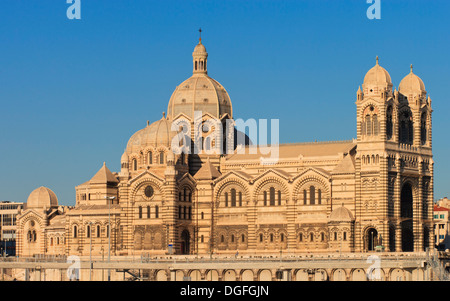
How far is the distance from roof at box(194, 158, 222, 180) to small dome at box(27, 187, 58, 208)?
27.4m

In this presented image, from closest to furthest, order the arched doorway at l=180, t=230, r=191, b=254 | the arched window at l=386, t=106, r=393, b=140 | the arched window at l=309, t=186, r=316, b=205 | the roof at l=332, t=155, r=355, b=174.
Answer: the roof at l=332, t=155, r=355, b=174
the arched window at l=386, t=106, r=393, b=140
the arched window at l=309, t=186, r=316, b=205
the arched doorway at l=180, t=230, r=191, b=254

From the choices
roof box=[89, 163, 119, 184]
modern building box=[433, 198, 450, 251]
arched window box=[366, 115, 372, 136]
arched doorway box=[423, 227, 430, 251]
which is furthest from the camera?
modern building box=[433, 198, 450, 251]

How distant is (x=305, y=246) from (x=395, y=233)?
410 inches

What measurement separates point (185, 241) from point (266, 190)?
38.8 ft

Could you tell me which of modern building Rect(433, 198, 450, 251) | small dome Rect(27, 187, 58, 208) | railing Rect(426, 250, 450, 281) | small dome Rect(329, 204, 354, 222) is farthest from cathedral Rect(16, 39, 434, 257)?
modern building Rect(433, 198, 450, 251)

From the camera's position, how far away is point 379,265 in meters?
118

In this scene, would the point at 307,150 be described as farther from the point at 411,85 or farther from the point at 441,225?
the point at 441,225

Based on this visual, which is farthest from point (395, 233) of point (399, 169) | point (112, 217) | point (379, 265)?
point (112, 217)

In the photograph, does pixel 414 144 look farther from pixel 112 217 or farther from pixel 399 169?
pixel 112 217

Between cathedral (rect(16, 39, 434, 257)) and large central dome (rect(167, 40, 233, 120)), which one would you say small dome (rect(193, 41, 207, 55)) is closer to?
cathedral (rect(16, 39, 434, 257))

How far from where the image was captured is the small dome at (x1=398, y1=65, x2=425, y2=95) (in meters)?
142

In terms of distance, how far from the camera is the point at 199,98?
506 feet

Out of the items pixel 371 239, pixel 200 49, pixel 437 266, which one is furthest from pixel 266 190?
pixel 437 266

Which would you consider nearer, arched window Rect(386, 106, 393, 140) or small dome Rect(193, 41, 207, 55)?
arched window Rect(386, 106, 393, 140)
